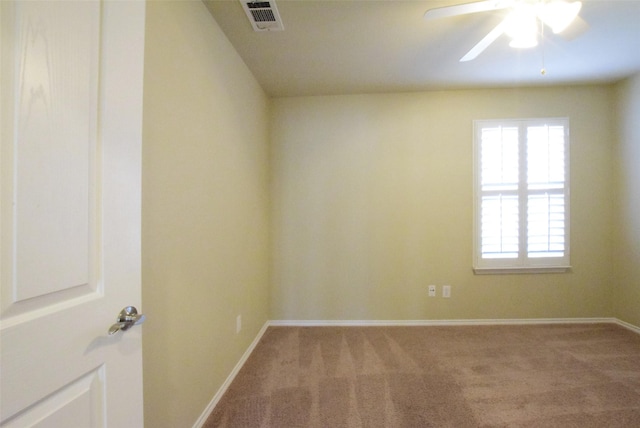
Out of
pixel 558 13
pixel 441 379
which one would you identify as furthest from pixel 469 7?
pixel 441 379

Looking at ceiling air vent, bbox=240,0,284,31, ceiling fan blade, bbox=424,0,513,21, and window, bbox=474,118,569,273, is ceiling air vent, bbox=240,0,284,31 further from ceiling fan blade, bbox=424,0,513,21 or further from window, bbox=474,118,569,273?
window, bbox=474,118,569,273

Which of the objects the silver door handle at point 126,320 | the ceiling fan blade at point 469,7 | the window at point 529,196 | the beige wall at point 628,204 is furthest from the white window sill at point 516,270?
the silver door handle at point 126,320

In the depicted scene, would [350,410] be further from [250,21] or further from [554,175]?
[554,175]

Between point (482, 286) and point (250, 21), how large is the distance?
3240mm

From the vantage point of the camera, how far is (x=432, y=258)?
3039mm

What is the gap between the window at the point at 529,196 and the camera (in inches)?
116

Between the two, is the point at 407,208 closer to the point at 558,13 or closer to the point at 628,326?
the point at 558,13

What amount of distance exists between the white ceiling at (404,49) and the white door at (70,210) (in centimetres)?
131

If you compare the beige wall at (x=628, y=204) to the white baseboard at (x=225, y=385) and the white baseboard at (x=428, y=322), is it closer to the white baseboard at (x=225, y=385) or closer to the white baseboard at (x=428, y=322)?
the white baseboard at (x=428, y=322)

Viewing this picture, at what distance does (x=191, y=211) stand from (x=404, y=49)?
78.9 inches

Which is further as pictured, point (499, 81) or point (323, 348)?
point (499, 81)

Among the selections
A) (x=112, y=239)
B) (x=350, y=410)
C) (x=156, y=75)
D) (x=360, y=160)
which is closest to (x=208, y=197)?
(x=156, y=75)

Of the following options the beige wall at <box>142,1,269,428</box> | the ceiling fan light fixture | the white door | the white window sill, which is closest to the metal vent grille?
the beige wall at <box>142,1,269,428</box>

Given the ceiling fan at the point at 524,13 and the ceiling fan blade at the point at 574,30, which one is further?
the ceiling fan blade at the point at 574,30
